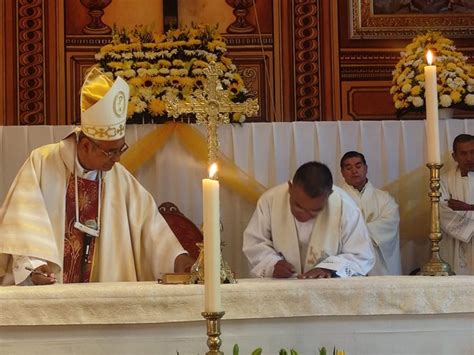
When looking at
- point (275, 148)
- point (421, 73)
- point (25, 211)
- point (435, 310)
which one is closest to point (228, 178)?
point (275, 148)

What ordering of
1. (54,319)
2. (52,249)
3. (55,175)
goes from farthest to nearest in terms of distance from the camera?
(55,175) → (52,249) → (54,319)

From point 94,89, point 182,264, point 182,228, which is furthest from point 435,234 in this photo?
point 182,228

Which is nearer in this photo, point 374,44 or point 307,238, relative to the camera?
point 307,238

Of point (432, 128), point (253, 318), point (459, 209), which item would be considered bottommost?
point (253, 318)

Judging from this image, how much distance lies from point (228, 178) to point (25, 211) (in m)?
2.48

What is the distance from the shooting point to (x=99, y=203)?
485 centimetres

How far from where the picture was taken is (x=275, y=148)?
6.86m

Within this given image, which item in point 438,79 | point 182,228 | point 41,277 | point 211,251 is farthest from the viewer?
point 438,79

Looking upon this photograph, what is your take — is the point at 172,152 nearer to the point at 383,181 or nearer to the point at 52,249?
the point at 383,181

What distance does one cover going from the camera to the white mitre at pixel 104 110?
4.73 meters

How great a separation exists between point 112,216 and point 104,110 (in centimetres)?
49

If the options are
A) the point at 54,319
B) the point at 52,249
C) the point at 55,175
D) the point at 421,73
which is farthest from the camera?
the point at 421,73

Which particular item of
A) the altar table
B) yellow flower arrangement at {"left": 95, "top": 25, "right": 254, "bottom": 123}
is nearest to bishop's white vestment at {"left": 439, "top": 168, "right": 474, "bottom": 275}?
yellow flower arrangement at {"left": 95, "top": 25, "right": 254, "bottom": 123}

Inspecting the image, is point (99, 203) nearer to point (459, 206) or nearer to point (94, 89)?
point (94, 89)
